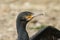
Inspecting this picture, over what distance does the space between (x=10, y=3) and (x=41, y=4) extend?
0.82 metres

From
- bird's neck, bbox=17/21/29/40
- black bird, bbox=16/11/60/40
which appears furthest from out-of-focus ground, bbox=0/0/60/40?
bird's neck, bbox=17/21/29/40

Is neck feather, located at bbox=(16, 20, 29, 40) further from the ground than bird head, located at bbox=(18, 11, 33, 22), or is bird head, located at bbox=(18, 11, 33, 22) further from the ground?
bird head, located at bbox=(18, 11, 33, 22)

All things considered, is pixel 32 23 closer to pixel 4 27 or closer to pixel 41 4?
pixel 4 27

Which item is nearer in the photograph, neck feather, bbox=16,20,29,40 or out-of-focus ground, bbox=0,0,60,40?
neck feather, bbox=16,20,29,40

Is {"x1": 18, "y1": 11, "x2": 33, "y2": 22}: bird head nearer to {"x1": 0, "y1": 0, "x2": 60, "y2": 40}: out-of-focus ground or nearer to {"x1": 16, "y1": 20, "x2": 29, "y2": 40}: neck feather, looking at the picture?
{"x1": 16, "y1": 20, "x2": 29, "y2": 40}: neck feather

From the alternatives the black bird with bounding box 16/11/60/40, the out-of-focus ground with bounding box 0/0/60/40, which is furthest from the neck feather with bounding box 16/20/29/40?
the out-of-focus ground with bounding box 0/0/60/40

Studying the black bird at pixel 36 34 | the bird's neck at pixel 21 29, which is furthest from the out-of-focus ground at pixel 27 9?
the bird's neck at pixel 21 29

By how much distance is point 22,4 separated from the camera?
10.3 meters

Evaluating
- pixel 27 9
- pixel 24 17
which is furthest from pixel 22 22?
pixel 27 9

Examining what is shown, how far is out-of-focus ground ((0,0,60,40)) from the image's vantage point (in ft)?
27.6

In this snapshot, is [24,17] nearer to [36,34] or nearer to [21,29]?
[21,29]

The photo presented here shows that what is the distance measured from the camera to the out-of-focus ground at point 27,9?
8414 mm

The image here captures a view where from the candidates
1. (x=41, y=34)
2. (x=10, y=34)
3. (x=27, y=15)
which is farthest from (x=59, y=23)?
(x=27, y=15)

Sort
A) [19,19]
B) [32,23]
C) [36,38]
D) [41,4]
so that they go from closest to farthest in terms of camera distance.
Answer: [19,19] → [36,38] → [32,23] → [41,4]
